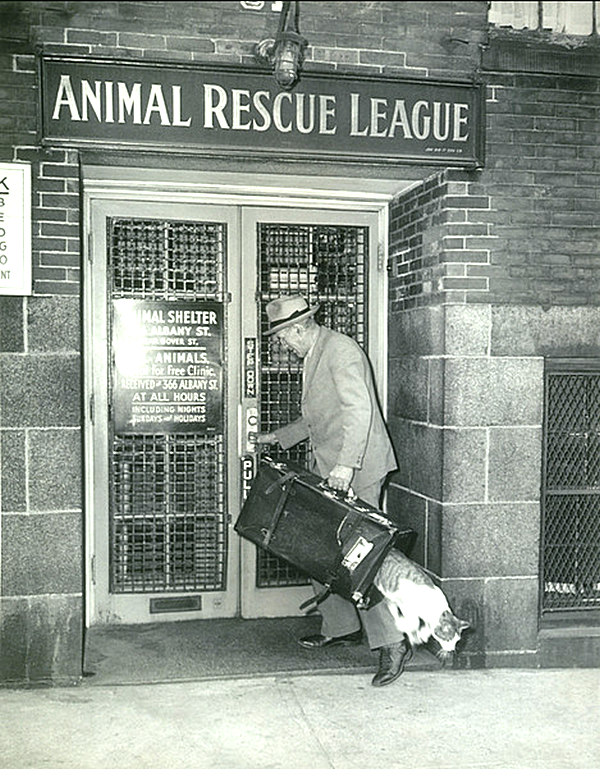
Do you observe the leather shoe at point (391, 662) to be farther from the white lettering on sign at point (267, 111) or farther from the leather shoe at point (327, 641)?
the white lettering on sign at point (267, 111)

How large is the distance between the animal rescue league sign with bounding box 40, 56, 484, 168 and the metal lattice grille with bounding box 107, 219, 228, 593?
1.09 meters

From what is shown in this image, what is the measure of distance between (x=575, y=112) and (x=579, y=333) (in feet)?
4.55

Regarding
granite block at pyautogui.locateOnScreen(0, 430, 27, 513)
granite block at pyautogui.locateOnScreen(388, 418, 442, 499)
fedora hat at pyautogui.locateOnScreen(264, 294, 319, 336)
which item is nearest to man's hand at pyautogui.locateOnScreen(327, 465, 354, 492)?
granite block at pyautogui.locateOnScreen(388, 418, 442, 499)

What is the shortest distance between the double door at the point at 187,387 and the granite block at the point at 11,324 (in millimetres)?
1013

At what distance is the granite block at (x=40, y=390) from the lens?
4805mm

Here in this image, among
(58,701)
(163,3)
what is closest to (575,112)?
(163,3)

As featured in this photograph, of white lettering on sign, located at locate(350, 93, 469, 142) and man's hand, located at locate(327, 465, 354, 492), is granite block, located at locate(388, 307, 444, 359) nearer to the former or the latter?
man's hand, located at locate(327, 465, 354, 492)

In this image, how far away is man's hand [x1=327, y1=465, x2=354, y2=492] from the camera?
504 centimetres

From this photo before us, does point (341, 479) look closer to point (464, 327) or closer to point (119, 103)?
point (464, 327)

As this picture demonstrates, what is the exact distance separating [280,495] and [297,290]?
1682mm

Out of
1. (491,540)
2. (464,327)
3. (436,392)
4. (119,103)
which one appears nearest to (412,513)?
(491,540)

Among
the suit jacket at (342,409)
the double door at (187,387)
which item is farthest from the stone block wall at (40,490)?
the suit jacket at (342,409)

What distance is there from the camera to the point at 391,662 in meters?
5.03

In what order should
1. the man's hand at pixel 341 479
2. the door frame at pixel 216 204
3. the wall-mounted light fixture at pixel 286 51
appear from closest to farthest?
the wall-mounted light fixture at pixel 286 51
the man's hand at pixel 341 479
the door frame at pixel 216 204
